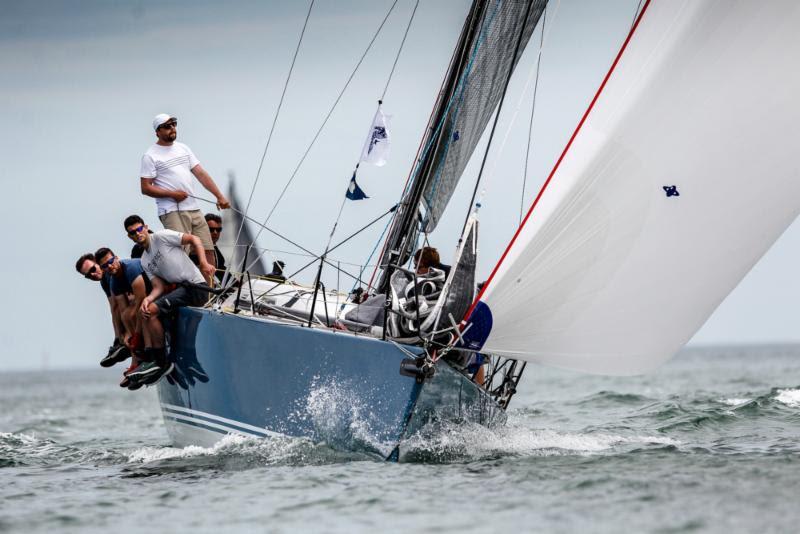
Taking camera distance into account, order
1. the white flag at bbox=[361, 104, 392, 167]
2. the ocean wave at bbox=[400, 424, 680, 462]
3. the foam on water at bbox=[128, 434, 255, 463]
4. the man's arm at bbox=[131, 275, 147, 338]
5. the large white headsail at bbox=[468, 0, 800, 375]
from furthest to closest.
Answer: the white flag at bbox=[361, 104, 392, 167]
the man's arm at bbox=[131, 275, 147, 338]
the foam on water at bbox=[128, 434, 255, 463]
the ocean wave at bbox=[400, 424, 680, 462]
the large white headsail at bbox=[468, 0, 800, 375]

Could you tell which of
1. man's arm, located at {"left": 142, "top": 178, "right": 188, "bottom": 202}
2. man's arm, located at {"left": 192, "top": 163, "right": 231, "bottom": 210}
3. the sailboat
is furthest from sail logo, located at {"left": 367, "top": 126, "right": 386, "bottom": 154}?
the sailboat

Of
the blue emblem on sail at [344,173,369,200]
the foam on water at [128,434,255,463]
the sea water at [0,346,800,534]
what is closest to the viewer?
the sea water at [0,346,800,534]

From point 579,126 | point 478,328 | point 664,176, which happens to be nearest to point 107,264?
point 478,328

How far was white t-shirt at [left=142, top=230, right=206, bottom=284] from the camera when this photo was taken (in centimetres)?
823

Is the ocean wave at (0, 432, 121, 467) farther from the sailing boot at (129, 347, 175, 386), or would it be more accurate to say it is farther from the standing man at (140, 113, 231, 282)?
the standing man at (140, 113, 231, 282)

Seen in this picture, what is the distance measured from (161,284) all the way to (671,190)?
384 centimetres

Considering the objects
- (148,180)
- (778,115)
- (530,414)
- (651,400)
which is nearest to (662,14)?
(778,115)

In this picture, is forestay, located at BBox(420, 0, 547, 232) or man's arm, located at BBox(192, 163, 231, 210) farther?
man's arm, located at BBox(192, 163, 231, 210)

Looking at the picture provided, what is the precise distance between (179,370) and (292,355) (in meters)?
1.48

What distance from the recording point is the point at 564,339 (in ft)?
23.5

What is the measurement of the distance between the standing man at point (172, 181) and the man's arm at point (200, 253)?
0.34 m

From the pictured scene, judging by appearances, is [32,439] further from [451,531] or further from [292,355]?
[451,531]

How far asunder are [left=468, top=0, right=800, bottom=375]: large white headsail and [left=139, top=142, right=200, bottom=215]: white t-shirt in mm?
2994

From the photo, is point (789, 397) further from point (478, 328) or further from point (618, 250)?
point (478, 328)
